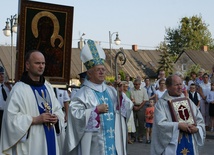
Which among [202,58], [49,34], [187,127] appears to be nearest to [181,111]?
[187,127]

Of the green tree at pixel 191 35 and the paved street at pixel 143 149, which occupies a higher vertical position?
the green tree at pixel 191 35

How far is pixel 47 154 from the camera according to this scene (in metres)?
6.35

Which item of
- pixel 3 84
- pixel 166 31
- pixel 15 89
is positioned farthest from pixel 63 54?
pixel 166 31

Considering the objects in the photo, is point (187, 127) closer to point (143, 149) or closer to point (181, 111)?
point (181, 111)

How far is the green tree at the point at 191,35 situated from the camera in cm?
7744

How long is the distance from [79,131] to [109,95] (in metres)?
0.73

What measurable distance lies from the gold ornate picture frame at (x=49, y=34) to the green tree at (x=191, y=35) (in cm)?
6597

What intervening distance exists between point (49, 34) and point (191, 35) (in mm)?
68554

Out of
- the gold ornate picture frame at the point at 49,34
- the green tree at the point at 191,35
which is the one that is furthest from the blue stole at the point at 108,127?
the green tree at the point at 191,35

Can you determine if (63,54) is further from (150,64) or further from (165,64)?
(150,64)

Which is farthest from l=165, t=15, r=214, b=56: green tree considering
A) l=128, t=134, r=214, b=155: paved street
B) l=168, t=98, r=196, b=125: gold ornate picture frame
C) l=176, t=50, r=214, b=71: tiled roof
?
l=168, t=98, r=196, b=125: gold ornate picture frame

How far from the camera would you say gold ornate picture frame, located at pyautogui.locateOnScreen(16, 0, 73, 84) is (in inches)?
411

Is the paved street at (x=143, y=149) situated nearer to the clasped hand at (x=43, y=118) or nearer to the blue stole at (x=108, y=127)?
the blue stole at (x=108, y=127)

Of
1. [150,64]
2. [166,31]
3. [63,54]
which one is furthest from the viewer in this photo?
[166,31]
